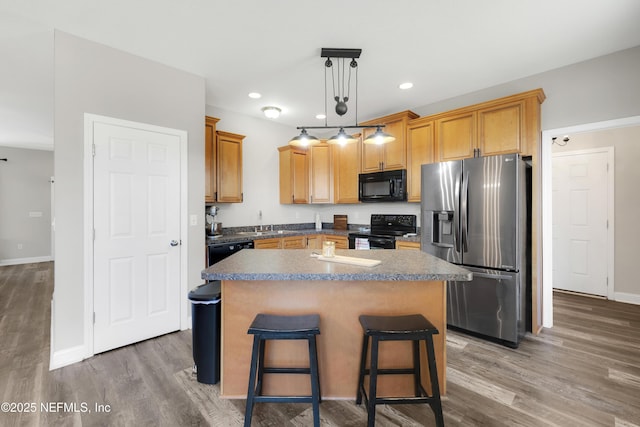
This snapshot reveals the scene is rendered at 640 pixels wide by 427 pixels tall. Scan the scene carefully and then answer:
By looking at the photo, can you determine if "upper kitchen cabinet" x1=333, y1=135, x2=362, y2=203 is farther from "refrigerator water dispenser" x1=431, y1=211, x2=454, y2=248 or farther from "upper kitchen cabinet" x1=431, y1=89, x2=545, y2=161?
"refrigerator water dispenser" x1=431, y1=211, x2=454, y2=248

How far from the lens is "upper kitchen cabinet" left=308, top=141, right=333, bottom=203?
4.95 meters

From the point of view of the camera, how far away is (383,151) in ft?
13.8

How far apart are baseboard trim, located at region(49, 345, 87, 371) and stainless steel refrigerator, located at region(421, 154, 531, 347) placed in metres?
3.52

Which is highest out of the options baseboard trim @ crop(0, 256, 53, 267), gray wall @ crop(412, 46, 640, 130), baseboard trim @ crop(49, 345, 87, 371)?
gray wall @ crop(412, 46, 640, 130)

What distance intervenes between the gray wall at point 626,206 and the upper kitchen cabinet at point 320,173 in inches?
141

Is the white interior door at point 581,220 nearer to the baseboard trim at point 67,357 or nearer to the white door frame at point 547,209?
the white door frame at point 547,209

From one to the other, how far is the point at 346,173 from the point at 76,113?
11.3 ft

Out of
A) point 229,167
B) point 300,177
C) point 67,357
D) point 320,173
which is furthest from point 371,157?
point 67,357

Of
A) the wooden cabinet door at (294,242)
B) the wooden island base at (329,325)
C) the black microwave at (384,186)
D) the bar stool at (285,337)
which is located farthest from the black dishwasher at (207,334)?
the black microwave at (384,186)

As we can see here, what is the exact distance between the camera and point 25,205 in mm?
6531

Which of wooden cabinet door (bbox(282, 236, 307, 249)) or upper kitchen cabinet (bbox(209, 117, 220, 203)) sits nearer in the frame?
upper kitchen cabinet (bbox(209, 117, 220, 203))

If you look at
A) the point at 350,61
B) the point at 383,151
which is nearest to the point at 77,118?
the point at 350,61

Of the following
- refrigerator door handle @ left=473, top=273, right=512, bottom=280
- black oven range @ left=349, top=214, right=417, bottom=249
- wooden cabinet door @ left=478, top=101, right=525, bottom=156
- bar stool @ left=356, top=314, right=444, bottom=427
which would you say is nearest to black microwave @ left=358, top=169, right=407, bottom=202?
black oven range @ left=349, top=214, right=417, bottom=249

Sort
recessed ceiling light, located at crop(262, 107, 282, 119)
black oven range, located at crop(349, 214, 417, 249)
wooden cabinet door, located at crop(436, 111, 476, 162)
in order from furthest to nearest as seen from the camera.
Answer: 1. recessed ceiling light, located at crop(262, 107, 282, 119)
2. black oven range, located at crop(349, 214, 417, 249)
3. wooden cabinet door, located at crop(436, 111, 476, 162)
